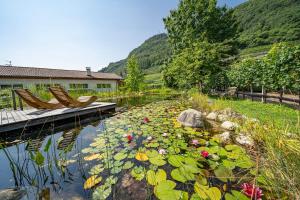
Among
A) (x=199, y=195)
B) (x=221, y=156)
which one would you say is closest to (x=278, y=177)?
(x=199, y=195)

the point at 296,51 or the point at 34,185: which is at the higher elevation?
the point at 296,51

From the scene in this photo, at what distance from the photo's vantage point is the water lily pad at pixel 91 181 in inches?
75.5

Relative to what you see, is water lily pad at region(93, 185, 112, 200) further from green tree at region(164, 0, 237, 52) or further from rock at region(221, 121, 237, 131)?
green tree at region(164, 0, 237, 52)

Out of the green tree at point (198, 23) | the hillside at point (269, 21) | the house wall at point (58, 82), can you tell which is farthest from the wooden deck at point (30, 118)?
the hillside at point (269, 21)

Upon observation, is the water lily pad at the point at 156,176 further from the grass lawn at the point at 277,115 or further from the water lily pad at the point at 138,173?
the grass lawn at the point at 277,115

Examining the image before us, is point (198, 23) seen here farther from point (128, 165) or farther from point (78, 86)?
point (128, 165)

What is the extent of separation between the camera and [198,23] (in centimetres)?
1714

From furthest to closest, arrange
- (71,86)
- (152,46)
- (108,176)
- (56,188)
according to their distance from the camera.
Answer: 1. (152,46)
2. (71,86)
3. (108,176)
4. (56,188)

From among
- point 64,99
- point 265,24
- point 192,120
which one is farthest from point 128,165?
point 265,24

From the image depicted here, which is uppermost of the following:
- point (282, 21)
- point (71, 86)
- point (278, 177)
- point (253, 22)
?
point (253, 22)

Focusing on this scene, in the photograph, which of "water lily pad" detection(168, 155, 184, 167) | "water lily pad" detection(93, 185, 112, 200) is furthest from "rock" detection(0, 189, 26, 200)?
"water lily pad" detection(168, 155, 184, 167)

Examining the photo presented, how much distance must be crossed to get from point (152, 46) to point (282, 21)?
193ft

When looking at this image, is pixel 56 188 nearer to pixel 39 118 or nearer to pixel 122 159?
pixel 122 159

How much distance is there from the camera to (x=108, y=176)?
6.89ft
